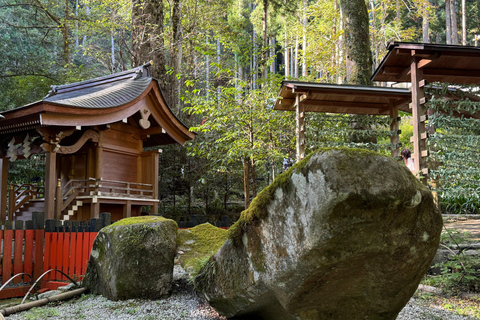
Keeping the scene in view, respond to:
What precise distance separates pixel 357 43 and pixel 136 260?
8.65m

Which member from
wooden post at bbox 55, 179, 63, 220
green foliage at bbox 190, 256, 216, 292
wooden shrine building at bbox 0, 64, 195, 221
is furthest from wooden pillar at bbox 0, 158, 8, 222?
green foliage at bbox 190, 256, 216, 292

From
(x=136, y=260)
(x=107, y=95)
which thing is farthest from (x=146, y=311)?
(x=107, y=95)

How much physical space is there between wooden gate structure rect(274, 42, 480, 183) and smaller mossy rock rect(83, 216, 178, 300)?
179 inches

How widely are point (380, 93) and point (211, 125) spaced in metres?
4.13

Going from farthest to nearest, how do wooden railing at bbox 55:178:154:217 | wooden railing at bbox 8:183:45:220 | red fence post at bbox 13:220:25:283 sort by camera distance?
wooden railing at bbox 8:183:45:220 < wooden railing at bbox 55:178:154:217 < red fence post at bbox 13:220:25:283

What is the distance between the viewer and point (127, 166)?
11.7 metres

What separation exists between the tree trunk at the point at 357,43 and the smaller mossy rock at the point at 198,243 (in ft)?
22.0

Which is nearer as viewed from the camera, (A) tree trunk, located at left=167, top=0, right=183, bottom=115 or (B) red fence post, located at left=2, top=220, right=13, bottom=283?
(B) red fence post, located at left=2, top=220, right=13, bottom=283

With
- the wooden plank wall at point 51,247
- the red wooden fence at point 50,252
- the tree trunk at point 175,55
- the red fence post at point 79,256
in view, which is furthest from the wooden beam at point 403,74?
the tree trunk at point 175,55

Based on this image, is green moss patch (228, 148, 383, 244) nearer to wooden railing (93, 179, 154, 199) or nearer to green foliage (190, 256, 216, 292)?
green foliage (190, 256, 216, 292)

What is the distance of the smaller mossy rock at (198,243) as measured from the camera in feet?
14.4

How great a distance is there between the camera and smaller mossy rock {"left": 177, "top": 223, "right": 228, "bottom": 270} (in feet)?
14.4

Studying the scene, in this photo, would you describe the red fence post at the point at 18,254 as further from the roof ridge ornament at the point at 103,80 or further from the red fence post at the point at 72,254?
the roof ridge ornament at the point at 103,80

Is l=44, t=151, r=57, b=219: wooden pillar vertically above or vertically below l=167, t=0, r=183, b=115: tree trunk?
below
